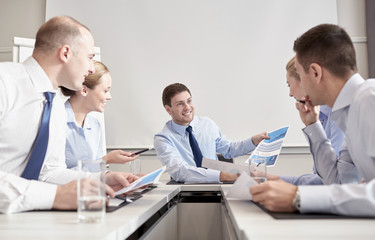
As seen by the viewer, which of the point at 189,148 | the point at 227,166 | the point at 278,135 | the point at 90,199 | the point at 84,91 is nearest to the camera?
the point at 90,199

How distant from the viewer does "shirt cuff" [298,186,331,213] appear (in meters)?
1.06

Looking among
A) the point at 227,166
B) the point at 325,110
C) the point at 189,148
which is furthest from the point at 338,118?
the point at 189,148

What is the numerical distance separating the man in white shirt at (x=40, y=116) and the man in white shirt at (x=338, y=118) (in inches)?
24.4

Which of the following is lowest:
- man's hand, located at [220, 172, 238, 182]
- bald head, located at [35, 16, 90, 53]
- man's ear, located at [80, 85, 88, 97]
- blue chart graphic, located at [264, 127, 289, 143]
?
man's hand, located at [220, 172, 238, 182]

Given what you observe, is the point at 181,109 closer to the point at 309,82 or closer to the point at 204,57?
the point at 204,57

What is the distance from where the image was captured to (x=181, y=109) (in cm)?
320

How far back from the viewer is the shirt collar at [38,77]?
168cm

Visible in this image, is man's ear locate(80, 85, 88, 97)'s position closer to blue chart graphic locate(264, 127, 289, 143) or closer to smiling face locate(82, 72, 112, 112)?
smiling face locate(82, 72, 112, 112)

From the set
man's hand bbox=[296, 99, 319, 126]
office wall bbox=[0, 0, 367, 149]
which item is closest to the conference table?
man's hand bbox=[296, 99, 319, 126]

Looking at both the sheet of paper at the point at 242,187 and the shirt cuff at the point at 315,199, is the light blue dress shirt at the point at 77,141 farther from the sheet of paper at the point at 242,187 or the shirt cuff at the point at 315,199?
the shirt cuff at the point at 315,199

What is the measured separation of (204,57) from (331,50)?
114 inches

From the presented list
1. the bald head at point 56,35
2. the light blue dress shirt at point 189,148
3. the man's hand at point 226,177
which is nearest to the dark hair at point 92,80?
the light blue dress shirt at point 189,148

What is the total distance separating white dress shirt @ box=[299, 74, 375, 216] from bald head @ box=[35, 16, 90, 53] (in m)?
1.25

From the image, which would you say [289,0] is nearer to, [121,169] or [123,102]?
[123,102]
